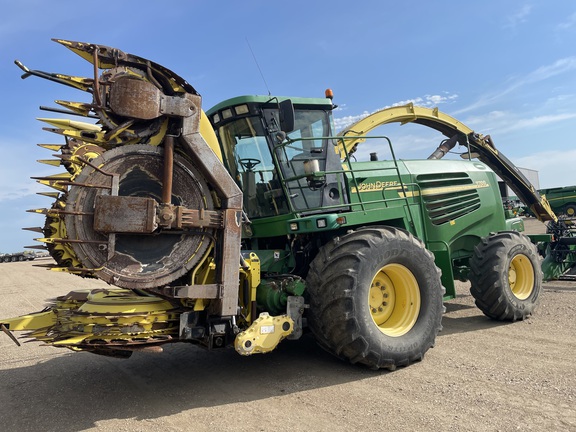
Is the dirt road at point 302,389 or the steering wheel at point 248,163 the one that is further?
the steering wheel at point 248,163

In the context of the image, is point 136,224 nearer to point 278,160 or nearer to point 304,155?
point 278,160

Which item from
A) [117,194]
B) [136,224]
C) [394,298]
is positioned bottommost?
[394,298]

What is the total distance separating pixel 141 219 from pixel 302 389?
2.15 meters

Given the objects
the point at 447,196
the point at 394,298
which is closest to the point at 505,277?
the point at 447,196

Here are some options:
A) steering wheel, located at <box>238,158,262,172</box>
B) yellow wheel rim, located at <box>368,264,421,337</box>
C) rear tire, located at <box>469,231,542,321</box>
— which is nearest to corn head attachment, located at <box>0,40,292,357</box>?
steering wheel, located at <box>238,158,262,172</box>

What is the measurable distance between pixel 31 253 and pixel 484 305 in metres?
48.9

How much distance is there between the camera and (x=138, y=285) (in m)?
3.87

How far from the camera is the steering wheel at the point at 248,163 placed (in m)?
5.50

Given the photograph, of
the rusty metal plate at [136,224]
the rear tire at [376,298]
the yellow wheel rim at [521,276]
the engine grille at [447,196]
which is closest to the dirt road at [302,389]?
the rear tire at [376,298]

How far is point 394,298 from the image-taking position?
5195mm

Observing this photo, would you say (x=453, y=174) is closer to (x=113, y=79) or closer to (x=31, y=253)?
(x=113, y=79)

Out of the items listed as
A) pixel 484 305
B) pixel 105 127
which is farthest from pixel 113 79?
pixel 484 305

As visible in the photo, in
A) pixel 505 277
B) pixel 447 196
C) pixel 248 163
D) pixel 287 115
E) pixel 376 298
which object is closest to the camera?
pixel 287 115

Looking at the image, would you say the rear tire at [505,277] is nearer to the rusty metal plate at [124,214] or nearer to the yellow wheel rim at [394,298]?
the yellow wheel rim at [394,298]
